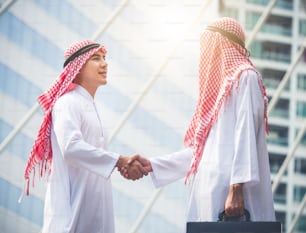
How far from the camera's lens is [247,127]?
2160mm

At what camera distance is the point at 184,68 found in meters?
3.73

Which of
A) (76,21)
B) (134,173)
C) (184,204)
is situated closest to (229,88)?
(134,173)

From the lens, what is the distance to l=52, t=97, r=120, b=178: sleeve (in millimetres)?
2375

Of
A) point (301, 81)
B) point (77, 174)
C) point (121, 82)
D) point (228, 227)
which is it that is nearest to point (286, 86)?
point (301, 81)

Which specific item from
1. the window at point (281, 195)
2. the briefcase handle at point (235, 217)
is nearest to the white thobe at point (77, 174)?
the briefcase handle at point (235, 217)

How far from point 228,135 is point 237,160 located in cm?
10

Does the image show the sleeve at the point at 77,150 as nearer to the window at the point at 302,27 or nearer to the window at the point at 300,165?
the window at the point at 300,165

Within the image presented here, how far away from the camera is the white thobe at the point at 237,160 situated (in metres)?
2.14

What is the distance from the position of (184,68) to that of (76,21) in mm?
583

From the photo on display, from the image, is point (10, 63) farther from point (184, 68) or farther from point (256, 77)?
point (256, 77)

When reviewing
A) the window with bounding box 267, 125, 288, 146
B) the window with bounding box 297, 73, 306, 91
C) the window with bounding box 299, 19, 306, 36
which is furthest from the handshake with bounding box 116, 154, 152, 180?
the window with bounding box 299, 19, 306, 36

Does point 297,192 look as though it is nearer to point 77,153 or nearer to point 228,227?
point 77,153

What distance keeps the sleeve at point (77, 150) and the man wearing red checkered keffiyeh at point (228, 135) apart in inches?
10.5

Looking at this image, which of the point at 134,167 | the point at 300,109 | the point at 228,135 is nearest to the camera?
the point at 228,135
